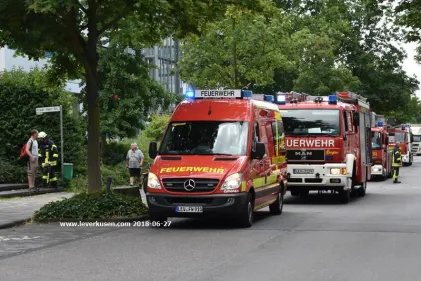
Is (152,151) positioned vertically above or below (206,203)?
above

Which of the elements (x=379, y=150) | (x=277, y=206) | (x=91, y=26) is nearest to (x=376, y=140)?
(x=379, y=150)

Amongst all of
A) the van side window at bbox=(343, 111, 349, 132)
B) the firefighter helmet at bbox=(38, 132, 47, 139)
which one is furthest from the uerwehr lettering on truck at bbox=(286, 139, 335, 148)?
the firefighter helmet at bbox=(38, 132, 47, 139)

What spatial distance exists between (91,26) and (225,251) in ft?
23.0

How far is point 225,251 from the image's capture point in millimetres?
11875

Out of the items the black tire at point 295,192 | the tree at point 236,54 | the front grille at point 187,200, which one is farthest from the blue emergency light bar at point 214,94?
the tree at point 236,54

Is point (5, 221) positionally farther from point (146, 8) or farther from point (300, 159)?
point (300, 159)

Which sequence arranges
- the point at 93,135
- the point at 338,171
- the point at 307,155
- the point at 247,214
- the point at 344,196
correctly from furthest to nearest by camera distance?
1. the point at 344,196
2. the point at 307,155
3. the point at 338,171
4. the point at 93,135
5. the point at 247,214

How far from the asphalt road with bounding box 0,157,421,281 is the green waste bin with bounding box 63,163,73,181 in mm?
10432

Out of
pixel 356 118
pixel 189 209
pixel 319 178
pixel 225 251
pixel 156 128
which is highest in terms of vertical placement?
pixel 156 128

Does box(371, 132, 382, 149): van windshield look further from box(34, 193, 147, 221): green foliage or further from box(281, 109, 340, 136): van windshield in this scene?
box(34, 193, 147, 221): green foliage

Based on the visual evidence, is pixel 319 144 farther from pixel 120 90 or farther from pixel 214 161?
pixel 120 90

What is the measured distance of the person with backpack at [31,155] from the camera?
80.1 feet

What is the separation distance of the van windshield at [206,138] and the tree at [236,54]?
19529 mm

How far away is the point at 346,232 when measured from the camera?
48.2ft
